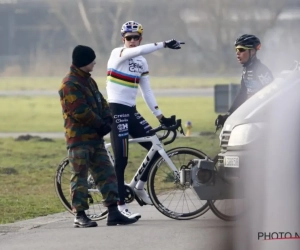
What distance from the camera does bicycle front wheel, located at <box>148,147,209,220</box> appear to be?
10.0 metres

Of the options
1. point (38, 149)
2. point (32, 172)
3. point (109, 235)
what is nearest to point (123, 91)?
point (109, 235)

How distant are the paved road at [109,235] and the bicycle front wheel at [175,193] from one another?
3.9 inches

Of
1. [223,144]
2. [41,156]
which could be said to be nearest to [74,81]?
[223,144]

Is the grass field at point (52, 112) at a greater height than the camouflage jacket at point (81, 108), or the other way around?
the grass field at point (52, 112)

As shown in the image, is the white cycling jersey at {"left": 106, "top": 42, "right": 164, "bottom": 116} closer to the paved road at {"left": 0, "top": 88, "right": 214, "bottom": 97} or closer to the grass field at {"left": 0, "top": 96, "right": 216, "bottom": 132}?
the grass field at {"left": 0, "top": 96, "right": 216, "bottom": 132}

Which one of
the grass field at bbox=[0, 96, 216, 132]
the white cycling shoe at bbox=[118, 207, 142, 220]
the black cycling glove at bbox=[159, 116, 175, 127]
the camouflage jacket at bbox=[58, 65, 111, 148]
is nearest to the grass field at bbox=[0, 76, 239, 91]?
the grass field at bbox=[0, 96, 216, 132]

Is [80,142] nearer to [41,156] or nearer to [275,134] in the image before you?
[275,134]

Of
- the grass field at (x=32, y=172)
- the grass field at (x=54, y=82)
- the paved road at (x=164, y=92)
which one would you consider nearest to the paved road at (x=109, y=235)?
the grass field at (x=32, y=172)

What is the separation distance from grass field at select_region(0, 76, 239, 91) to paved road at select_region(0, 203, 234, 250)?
40.6 m

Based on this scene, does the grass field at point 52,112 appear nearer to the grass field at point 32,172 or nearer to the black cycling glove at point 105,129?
the grass field at point 32,172

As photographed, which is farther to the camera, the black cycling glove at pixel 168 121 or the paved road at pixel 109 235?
the black cycling glove at pixel 168 121

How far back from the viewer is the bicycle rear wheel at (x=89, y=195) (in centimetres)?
1023

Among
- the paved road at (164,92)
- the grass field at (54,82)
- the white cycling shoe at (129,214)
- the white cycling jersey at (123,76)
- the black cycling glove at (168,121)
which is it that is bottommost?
the white cycling shoe at (129,214)

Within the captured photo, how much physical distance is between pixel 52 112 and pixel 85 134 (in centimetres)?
2670
